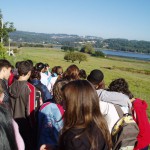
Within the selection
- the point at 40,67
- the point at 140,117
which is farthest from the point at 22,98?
the point at 40,67

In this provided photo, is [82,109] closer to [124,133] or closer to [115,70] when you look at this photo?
[124,133]

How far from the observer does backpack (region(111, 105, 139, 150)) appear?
13.1 feet

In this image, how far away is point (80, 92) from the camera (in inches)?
115

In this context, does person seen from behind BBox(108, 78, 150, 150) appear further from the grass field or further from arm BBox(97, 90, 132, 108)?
the grass field

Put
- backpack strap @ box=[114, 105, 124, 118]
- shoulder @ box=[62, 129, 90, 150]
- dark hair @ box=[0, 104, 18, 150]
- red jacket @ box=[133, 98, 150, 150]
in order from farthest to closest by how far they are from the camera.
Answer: red jacket @ box=[133, 98, 150, 150]
backpack strap @ box=[114, 105, 124, 118]
shoulder @ box=[62, 129, 90, 150]
dark hair @ box=[0, 104, 18, 150]

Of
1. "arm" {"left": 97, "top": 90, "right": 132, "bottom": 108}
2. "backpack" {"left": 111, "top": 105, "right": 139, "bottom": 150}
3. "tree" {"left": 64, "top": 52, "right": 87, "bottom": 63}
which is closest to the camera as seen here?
"backpack" {"left": 111, "top": 105, "right": 139, "bottom": 150}

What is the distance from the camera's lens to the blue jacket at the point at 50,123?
387cm

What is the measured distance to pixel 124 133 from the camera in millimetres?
3988

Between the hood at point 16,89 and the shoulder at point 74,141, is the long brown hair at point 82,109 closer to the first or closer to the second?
the shoulder at point 74,141

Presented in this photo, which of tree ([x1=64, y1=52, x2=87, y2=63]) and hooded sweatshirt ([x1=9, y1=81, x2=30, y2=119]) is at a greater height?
hooded sweatshirt ([x1=9, y1=81, x2=30, y2=119])

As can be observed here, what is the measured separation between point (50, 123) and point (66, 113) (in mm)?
1049

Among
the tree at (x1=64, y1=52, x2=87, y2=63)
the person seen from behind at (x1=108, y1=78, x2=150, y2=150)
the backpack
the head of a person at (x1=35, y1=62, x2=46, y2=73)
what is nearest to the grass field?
the tree at (x1=64, y1=52, x2=87, y2=63)

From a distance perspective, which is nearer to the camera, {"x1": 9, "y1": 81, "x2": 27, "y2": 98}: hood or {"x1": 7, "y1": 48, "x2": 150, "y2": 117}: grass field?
{"x1": 9, "y1": 81, "x2": 27, "y2": 98}: hood

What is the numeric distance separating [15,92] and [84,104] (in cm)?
260
